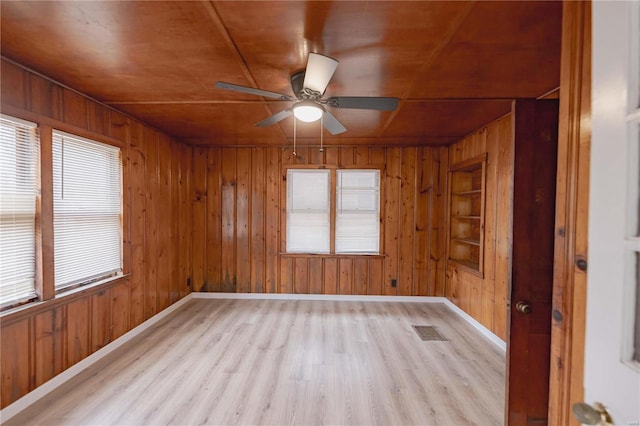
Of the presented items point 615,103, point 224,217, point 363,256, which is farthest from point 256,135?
point 615,103

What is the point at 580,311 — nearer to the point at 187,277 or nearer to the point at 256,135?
the point at 256,135

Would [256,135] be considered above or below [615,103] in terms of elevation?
above

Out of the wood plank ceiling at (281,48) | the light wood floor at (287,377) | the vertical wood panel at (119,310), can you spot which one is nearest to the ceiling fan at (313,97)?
the wood plank ceiling at (281,48)

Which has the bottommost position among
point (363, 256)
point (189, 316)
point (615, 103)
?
point (189, 316)

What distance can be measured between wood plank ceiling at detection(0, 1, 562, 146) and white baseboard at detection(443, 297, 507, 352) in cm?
242

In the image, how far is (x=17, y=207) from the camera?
76.5 inches

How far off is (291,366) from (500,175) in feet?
9.61

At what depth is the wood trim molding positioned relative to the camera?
0.78 meters

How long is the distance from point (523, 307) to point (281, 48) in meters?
2.05

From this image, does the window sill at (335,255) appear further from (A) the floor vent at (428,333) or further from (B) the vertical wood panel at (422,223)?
(A) the floor vent at (428,333)

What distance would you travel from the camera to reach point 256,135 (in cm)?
371

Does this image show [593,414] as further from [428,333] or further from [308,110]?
[428,333]

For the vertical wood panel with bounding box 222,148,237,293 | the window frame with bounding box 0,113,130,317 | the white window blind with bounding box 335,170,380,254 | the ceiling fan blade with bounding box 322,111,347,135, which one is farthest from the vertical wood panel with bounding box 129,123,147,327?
the white window blind with bounding box 335,170,380,254

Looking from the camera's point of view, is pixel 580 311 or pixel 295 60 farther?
pixel 295 60
